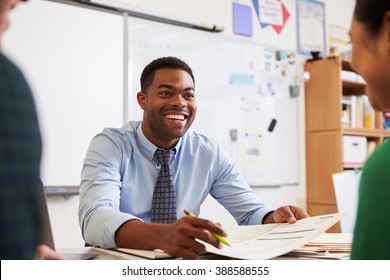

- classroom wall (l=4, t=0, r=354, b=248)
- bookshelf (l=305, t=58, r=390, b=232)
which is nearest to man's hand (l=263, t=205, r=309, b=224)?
classroom wall (l=4, t=0, r=354, b=248)

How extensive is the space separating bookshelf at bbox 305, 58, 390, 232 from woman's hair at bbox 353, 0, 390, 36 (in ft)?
7.30

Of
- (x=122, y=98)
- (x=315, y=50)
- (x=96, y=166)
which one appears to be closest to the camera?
(x=96, y=166)

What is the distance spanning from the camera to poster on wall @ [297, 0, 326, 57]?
2803 millimetres

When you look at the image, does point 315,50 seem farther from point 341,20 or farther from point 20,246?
point 20,246

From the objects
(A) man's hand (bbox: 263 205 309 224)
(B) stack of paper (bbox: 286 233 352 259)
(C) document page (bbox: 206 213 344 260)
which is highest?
(A) man's hand (bbox: 263 205 309 224)

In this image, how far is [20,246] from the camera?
267mm

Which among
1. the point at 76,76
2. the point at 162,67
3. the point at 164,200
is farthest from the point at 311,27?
the point at 164,200

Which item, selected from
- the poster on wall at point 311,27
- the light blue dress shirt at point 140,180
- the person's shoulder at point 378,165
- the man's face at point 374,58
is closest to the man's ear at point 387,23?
the man's face at point 374,58

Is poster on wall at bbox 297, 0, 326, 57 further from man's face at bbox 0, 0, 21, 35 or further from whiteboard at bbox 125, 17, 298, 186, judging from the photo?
man's face at bbox 0, 0, 21, 35

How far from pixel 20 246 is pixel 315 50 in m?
2.78

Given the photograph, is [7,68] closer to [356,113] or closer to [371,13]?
[371,13]

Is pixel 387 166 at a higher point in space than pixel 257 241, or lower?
higher

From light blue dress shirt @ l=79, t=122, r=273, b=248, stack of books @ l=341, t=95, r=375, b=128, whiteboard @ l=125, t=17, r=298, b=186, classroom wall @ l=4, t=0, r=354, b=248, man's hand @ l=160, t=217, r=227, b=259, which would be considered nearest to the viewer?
man's hand @ l=160, t=217, r=227, b=259

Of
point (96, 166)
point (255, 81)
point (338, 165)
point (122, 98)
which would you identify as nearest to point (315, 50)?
point (255, 81)
